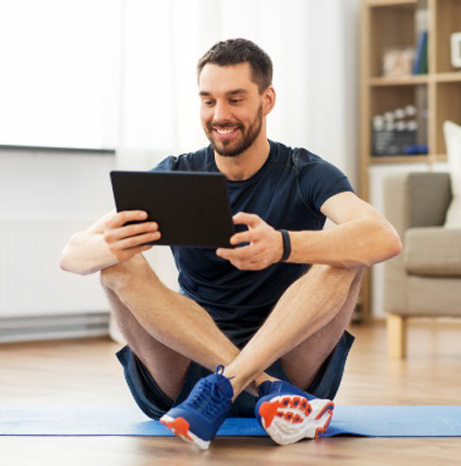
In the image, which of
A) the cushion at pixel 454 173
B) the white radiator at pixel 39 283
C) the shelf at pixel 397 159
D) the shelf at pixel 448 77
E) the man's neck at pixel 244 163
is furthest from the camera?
the shelf at pixel 397 159

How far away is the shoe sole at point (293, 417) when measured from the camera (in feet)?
6.27

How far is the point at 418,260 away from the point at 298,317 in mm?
1531

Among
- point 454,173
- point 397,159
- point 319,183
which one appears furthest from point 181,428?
point 397,159

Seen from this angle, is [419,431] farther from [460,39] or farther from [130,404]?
[460,39]

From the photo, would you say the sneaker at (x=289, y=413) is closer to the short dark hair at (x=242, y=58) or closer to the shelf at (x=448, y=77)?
the short dark hair at (x=242, y=58)

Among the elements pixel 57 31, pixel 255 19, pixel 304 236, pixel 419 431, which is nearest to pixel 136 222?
pixel 304 236

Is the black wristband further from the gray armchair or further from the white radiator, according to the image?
the white radiator

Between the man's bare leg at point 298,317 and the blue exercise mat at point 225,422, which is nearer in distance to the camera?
the man's bare leg at point 298,317

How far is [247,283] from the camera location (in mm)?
2189

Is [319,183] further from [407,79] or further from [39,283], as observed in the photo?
[407,79]

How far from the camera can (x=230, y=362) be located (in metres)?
2.01

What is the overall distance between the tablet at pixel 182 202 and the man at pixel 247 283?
23 mm

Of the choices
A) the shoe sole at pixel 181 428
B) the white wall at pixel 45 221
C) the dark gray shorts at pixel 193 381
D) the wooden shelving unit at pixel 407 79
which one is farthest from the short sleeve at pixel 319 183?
the wooden shelving unit at pixel 407 79

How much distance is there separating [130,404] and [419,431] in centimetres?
76
